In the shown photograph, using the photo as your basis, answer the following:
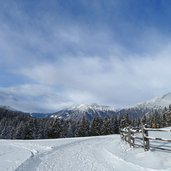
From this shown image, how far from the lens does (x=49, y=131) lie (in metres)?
78.4

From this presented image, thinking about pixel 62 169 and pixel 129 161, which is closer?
pixel 62 169

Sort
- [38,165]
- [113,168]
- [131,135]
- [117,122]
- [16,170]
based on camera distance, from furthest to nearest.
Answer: [117,122] → [131,135] → [38,165] → [113,168] → [16,170]

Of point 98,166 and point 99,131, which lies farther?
point 99,131

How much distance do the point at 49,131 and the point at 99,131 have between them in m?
16.4

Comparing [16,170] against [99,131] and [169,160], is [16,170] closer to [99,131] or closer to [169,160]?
[169,160]

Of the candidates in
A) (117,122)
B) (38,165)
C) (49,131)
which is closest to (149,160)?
(38,165)

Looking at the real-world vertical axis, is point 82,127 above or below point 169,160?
above

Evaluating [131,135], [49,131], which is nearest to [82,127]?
[49,131]


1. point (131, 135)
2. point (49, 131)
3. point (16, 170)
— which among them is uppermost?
point (49, 131)

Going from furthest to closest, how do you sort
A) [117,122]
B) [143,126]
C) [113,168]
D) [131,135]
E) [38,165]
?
1. [117,122]
2. [131,135]
3. [143,126]
4. [38,165]
5. [113,168]

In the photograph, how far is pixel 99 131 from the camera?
3216 inches

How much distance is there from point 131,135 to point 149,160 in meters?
7.13

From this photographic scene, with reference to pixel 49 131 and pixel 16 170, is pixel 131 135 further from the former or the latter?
pixel 49 131

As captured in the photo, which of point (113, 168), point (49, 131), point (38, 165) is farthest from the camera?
point (49, 131)
